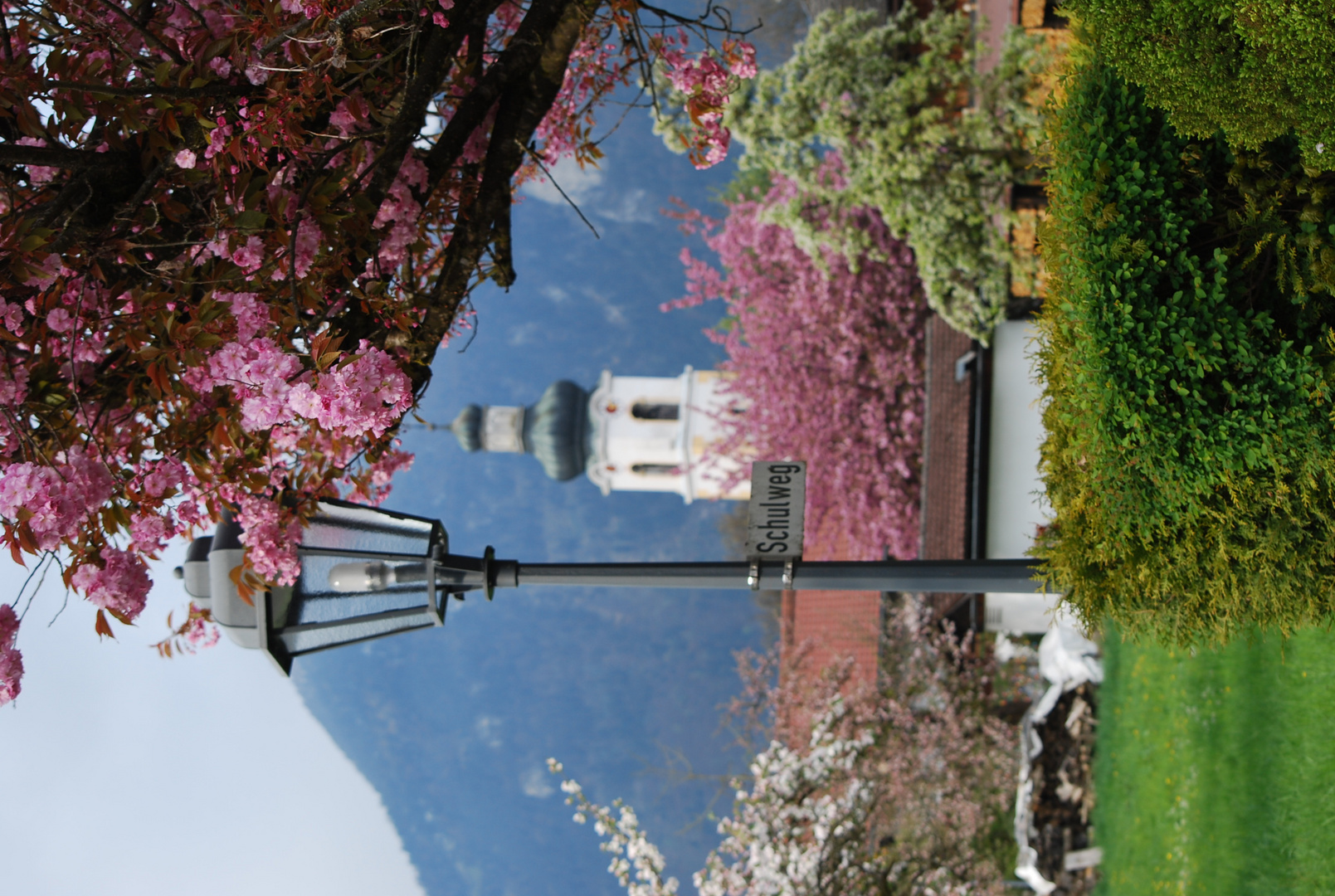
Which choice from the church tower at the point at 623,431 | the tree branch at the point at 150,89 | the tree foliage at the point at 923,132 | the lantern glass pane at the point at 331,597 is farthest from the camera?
the church tower at the point at 623,431

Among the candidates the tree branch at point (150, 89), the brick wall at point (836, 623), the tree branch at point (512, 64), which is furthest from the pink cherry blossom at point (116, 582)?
the brick wall at point (836, 623)

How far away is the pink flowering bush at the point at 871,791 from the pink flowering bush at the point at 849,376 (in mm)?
3828

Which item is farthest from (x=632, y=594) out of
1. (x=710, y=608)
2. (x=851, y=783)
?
(x=851, y=783)

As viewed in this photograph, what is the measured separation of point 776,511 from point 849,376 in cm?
1397

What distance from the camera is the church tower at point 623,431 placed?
2742cm

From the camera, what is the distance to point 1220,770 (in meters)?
9.03

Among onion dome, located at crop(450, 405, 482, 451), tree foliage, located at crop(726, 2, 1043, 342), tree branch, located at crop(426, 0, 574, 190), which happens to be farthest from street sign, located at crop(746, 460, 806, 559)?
onion dome, located at crop(450, 405, 482, 451)

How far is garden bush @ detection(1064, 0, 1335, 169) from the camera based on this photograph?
10.3ft

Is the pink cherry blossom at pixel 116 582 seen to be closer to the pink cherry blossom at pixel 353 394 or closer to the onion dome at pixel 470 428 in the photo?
the pink cherry blossom at pixel 353 394

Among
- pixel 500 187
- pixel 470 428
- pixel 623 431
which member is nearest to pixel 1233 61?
pixel 500 187

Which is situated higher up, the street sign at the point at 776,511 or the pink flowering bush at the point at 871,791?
the street sign at the point at 776,511

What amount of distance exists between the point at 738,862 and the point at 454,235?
459 inches

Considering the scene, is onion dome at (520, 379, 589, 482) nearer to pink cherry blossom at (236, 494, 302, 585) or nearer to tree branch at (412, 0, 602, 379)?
tree branch at (412, 0, 602, 379)

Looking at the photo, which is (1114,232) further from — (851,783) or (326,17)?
(851,783)
